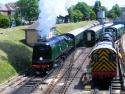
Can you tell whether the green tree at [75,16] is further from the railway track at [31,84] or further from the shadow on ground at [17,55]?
the railway track at [31,84]

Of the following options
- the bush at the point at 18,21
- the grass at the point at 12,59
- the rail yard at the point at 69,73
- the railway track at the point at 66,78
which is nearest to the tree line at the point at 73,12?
the bush at the point at 18,21

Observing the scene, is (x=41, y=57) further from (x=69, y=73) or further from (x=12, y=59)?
(x=12, y=59)

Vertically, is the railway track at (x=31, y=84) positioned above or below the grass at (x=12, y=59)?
below

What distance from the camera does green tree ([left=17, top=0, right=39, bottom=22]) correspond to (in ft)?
304

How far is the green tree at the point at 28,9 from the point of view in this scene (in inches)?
3644

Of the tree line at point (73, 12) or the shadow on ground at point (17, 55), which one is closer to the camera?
the shadow on ground at point (17, 55)

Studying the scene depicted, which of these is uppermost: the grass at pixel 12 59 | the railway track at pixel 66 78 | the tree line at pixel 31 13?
the tree line at pixel 31 13

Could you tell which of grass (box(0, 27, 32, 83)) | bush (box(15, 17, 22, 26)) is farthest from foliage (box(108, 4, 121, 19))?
grass (box(0, 27, 32, 83))

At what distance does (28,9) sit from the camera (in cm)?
9481

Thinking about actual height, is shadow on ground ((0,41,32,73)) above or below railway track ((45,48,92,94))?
above

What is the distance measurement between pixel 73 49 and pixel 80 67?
40.7ft

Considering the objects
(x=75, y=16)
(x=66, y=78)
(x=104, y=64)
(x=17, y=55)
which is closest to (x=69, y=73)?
(x=66, y=78)

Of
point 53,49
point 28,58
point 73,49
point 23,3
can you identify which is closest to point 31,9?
point 23,3

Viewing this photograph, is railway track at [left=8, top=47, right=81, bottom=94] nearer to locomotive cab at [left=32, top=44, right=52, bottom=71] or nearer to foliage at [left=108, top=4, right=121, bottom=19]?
locomotive cab at [left=32, top=44, right=52, bottom=71]
